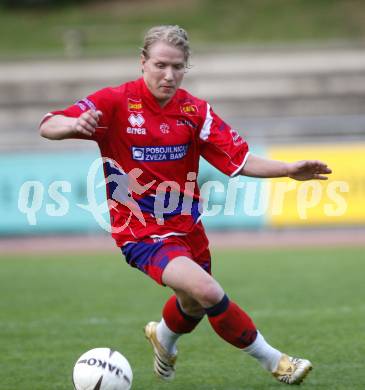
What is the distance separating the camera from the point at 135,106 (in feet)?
17.9

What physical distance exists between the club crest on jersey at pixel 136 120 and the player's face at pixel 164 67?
18 centimetres

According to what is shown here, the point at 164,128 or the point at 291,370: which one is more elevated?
the point at 164,128

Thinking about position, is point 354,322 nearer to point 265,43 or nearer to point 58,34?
point 265,43

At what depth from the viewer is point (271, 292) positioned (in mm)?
9570

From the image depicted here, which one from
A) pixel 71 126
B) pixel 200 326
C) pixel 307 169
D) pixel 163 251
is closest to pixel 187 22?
pixel 200 326

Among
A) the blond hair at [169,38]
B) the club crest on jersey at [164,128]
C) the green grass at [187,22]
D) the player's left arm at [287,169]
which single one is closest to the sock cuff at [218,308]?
the player's left arm at [287,169]

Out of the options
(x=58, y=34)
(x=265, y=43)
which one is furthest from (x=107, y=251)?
(x=58, y=34)

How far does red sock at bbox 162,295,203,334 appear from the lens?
567cm

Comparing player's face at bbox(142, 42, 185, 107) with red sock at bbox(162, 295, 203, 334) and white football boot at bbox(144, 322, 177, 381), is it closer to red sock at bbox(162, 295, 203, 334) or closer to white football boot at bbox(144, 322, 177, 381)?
red sock at bbox(162, 295, 203, 334)

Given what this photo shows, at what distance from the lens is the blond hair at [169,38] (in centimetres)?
532

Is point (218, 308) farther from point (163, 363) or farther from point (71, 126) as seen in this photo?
point (71, 126)

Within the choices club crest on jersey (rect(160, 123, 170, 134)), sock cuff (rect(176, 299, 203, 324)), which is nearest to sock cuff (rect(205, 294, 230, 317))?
sock cuff (rect(176, 299, 203, 324))

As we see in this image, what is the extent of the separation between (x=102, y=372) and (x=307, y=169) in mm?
1610

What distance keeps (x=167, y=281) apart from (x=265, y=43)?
2099 cm
